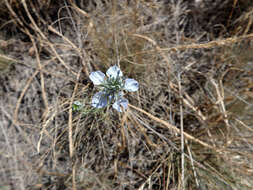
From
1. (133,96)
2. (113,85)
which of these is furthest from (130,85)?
(133,96)

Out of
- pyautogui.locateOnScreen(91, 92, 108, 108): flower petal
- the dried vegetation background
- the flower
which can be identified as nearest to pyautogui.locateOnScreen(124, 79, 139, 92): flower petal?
the flower

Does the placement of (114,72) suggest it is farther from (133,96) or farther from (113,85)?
(133,96)

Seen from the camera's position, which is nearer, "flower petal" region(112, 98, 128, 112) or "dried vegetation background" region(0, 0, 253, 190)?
"flower petal" region(112, 98, 128, 112)

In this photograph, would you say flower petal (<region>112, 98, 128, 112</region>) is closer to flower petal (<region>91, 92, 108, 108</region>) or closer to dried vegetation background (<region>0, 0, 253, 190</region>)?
flower petal (<region>91, 92, 108, 108</region>)

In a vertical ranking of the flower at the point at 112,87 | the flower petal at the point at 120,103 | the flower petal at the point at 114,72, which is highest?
the flower petal at the point at 114,72

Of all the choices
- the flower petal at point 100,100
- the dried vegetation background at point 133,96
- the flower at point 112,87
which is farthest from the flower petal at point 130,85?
the dried vegetation background at point 133,96

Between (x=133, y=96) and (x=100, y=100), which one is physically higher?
(x=133, y=96)

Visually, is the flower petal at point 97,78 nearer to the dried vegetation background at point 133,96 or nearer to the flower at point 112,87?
the flower at point 112,87
